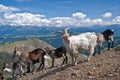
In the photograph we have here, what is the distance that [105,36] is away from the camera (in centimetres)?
2830

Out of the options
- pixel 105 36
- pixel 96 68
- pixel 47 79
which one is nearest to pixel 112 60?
pixel 96 68

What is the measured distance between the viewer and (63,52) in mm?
30578

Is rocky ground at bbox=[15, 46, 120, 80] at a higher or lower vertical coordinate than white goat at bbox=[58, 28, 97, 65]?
lower

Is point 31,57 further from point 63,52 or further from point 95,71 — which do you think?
point 95,71

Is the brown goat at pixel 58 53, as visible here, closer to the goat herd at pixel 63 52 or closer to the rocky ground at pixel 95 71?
the goat herd at pixel 63 52

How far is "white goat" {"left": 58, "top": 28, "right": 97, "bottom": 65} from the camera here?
809 inches

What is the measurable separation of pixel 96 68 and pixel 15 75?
35.2 feet

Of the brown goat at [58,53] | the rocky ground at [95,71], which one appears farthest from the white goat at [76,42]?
the brown goat at [58,53]

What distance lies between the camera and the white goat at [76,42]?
67.4ft

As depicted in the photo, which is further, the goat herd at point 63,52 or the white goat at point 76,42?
the goat herd at point 63,52

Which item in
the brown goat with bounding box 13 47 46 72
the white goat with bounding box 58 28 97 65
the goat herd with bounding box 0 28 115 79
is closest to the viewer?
the white goat with bounding box 58 28 97 65

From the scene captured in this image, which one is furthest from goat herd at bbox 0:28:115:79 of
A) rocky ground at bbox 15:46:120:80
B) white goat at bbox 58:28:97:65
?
rocky ground at bbox 15:46:120:80

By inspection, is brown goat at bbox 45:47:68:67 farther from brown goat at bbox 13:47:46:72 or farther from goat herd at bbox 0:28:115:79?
brown goat at bbox 13:47:46:72

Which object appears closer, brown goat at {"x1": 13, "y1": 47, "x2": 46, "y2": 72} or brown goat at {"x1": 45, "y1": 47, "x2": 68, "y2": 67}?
brown goat at {"x1": 13, "y1": 47, "x2": 46, "y2": 72}
